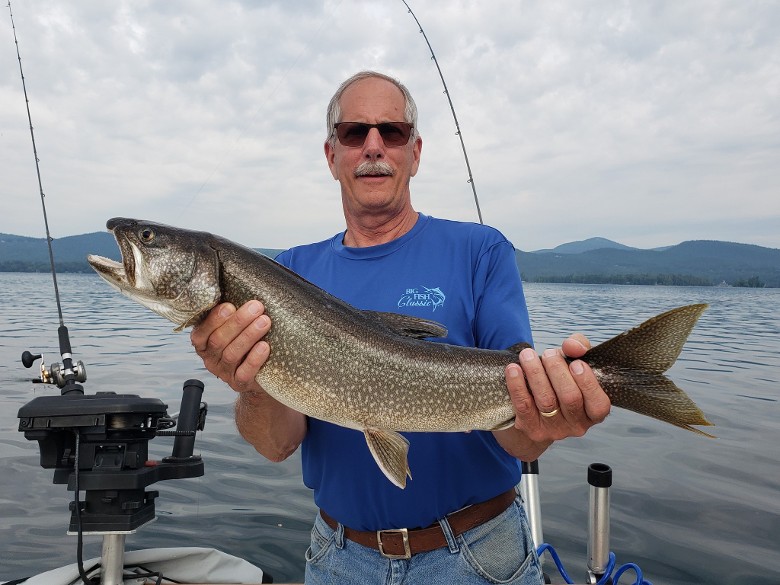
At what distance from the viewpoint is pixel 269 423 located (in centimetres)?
326

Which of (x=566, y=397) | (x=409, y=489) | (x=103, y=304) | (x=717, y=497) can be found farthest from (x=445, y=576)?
(x=103, y=304)

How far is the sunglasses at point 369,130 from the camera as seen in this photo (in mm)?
3562

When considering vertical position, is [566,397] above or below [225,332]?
below

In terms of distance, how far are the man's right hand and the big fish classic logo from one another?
79 cm

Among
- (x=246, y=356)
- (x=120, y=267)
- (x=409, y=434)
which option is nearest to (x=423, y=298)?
(x=409, y=434)

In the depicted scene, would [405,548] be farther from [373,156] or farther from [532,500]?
[373,156]

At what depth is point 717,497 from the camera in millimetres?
8562

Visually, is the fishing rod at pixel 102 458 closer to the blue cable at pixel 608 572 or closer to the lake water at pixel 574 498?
the blue cable at pixel 608 572

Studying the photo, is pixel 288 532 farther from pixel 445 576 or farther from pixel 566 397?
pixel 566 397

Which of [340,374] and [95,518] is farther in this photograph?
[95,518]

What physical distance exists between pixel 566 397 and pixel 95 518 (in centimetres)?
306

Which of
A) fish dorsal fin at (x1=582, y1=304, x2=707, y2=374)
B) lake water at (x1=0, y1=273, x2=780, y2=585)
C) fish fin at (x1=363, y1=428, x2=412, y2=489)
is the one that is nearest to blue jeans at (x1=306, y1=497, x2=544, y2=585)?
fish fin at (x1=363, y1=428, x2=412, y2=489)

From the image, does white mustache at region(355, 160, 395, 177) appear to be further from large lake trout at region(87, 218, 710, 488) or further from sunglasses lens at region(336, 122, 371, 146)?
large lake trout at region(87, 218, 710, 488)

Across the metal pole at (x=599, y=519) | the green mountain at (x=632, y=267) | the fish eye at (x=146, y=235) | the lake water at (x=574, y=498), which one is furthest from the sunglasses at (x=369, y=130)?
the green mountain at (x=632, y=267)
